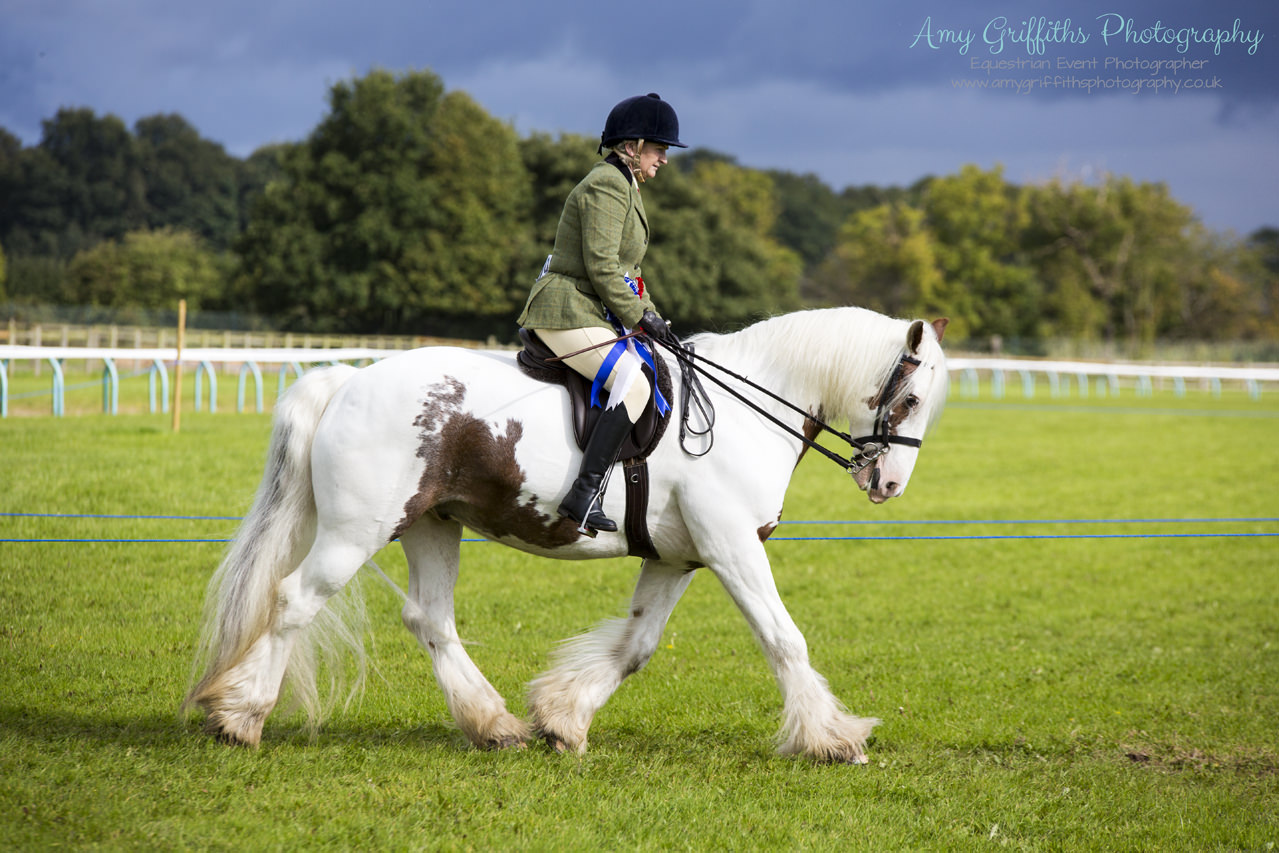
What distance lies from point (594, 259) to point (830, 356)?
1332 millimetres

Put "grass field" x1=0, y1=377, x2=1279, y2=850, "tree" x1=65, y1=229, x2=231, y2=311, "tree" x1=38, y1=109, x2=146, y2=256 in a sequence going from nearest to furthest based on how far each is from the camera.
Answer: "grass field" x1=0, y1=377, x2=1279, y2=850 < "tree" x1=65, y1=229, x2=231, y2=311 < "tree" x1=38, y1=109, x2=146, y2=256

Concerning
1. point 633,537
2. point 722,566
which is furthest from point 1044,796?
point 633,537

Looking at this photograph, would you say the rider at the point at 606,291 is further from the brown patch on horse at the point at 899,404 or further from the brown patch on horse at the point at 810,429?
the brown patch on horse at the point at 899,404

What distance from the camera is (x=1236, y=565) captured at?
11758 millimetres

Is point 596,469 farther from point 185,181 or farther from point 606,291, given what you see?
point 185,181

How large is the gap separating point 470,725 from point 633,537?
1.23 meters

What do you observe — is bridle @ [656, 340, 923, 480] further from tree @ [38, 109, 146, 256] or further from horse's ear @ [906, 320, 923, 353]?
tree @ [38, 109, 146, 256]

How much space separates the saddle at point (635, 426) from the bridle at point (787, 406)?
0.37 feet

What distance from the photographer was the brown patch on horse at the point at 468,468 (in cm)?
464

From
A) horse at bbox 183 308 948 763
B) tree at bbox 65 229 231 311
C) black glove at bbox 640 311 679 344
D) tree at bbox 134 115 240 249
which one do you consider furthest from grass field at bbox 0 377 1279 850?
tree at bbox 134 115 240 249

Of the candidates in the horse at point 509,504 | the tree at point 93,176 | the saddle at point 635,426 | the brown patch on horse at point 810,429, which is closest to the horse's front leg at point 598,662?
the horse at point 509,504

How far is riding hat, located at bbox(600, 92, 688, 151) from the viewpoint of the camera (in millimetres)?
4754

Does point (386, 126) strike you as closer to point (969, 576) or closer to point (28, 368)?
point (28, 368)

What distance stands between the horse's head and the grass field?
1438mm
